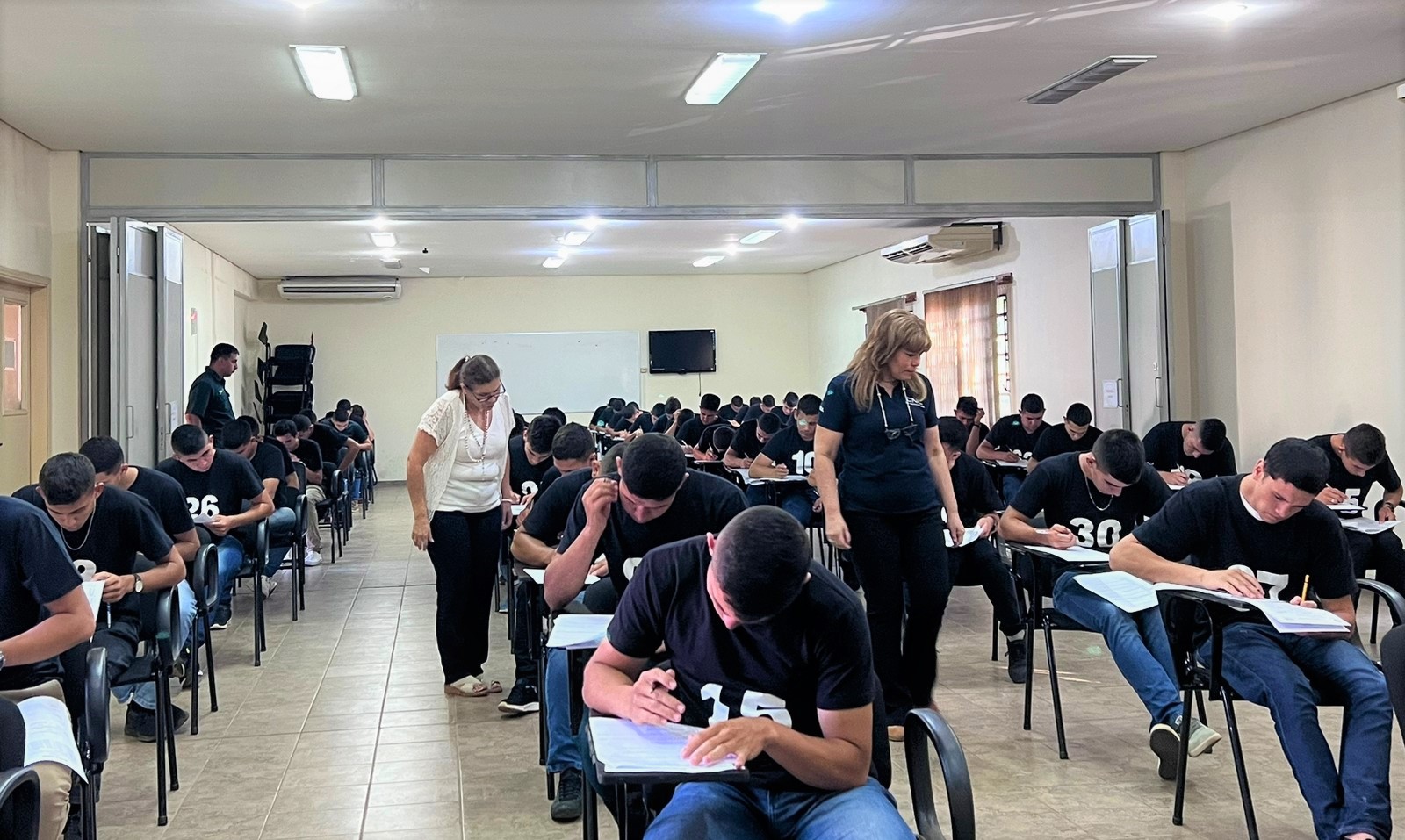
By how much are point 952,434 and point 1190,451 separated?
156 cm

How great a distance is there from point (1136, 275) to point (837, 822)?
270 inches

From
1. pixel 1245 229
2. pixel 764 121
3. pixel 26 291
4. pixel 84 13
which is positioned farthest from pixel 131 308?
pixel 1245 229

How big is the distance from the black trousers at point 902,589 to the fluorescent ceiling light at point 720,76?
256cm

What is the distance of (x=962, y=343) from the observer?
1225 centimetres

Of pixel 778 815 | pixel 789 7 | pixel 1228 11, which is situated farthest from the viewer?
pixel 1228 11

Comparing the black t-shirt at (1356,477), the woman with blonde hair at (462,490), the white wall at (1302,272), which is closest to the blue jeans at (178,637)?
the woman with blonde hair at (462,490)

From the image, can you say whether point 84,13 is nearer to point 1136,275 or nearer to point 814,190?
point 814,190

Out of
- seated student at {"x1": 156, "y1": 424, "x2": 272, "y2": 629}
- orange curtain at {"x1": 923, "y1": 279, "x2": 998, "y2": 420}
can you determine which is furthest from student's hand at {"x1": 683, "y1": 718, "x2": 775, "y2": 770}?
orange curtain at {"x1": 923, "y1": 279, "x2": 998, "y2": 420}

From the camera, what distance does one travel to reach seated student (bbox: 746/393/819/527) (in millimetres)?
6645

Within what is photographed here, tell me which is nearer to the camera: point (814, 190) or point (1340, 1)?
point (1340, 1)

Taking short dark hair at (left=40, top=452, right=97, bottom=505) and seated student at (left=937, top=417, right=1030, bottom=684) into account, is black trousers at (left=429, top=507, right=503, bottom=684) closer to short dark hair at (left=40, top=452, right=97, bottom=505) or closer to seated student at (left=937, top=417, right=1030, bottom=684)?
short dark hair at (left=40, top=452, right=97, bottom=505)

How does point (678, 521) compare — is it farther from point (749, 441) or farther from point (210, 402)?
point (210, 402)

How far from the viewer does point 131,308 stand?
702 cm

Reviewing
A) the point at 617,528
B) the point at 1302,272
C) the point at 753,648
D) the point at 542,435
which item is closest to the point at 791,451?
the point at 542,435
